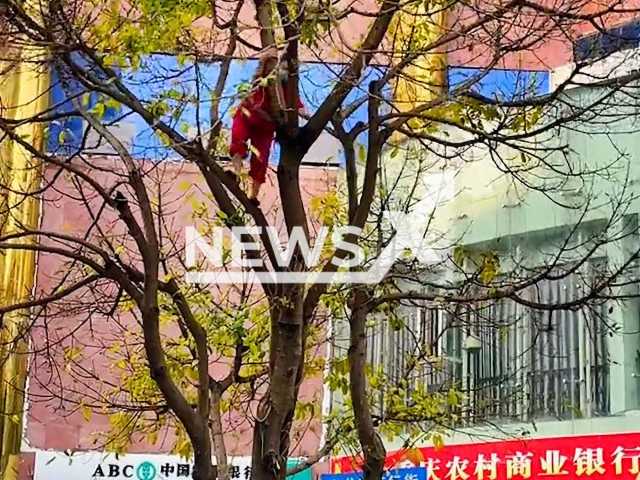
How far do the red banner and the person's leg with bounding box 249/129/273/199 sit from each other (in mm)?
2074

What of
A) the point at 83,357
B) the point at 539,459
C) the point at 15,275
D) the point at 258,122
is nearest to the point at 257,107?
the point at 258,122

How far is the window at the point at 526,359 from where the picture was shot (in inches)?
262

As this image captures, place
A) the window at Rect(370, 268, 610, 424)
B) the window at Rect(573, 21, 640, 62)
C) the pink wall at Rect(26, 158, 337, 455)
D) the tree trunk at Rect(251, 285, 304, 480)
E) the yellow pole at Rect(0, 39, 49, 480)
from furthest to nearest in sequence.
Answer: the pink wall at Rect(26, 158, 337, 455) < the yellow pole at Rect(0, 39, 49, 480) < the window at Rect(370, 268, 610, 424) < the window at Rect(573, 21, 640, 62) < the tree trunk at Rect(251, 285, 304, 480)

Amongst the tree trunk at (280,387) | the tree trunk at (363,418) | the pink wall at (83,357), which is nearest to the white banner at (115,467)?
the pink wall at (83,357)

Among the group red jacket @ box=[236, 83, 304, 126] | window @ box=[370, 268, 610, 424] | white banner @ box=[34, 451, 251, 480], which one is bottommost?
white banner @ box=[34, 451, 251, 480]

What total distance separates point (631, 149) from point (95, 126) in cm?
394

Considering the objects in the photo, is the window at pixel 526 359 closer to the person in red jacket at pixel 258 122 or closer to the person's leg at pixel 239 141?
the person in red jacket at pixel 258 122

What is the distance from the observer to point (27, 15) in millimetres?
4363

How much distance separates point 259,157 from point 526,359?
3562 mm

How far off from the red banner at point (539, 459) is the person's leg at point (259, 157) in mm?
2074

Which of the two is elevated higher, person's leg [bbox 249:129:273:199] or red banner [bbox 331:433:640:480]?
person's leg [bbox 249:129:273:199]
